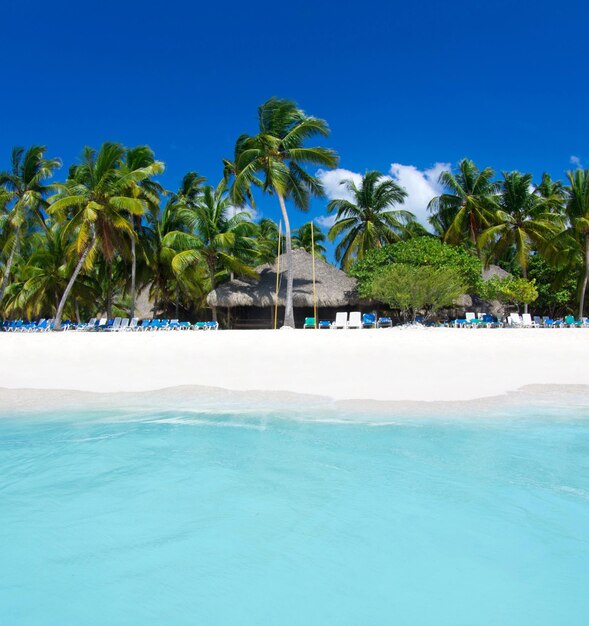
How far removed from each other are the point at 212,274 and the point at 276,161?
6.75 m

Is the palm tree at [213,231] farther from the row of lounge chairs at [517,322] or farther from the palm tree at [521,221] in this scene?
the palm tree at [521,221]

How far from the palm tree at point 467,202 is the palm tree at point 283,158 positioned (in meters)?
8.70

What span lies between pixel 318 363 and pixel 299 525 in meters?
5.92

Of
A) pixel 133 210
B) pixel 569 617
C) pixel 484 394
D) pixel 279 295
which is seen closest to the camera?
pixel 569 617

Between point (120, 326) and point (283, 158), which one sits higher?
point (283, 158)

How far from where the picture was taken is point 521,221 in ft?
→ 78.6

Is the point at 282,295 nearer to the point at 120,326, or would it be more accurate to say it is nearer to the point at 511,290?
the point at 120,326

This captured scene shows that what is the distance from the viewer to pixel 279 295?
2217 centimetres

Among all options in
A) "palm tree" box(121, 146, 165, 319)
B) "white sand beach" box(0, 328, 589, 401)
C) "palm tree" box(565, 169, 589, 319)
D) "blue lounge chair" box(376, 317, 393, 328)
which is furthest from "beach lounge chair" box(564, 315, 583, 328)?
"palm tree" box(121, 146, 165, 319)

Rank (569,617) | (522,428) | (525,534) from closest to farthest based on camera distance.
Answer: (569,617), (525,534), (522,428)

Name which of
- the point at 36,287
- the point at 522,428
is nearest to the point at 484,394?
the point at 522,428

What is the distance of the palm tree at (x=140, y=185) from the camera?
20.2 metres

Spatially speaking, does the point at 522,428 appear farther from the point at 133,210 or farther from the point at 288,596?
the point at 133,210

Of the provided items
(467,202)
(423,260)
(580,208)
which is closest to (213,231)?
(423,260)
